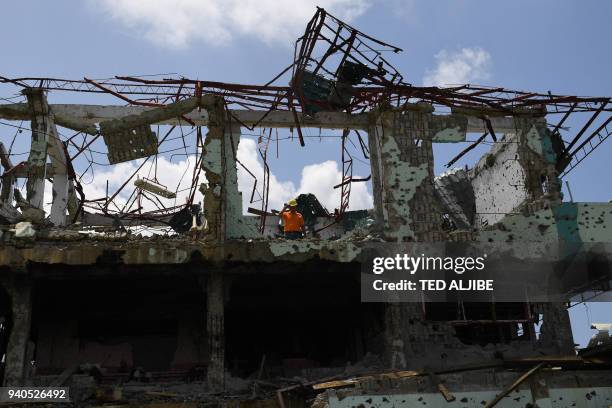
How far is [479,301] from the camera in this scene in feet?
49.8

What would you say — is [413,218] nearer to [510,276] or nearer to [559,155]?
[510,276]

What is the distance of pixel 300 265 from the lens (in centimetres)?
1381

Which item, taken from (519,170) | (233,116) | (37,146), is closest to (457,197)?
(519,170)

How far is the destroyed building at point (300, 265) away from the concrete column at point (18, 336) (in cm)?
3

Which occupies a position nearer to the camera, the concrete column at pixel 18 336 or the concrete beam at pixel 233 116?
the concrete column at pixel 18 336

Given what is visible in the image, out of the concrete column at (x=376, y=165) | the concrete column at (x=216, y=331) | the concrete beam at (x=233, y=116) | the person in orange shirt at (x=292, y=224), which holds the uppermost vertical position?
the concrete beam at (x=233, y=116)

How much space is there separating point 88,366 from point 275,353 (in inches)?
205

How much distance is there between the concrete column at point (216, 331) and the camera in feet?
42.2

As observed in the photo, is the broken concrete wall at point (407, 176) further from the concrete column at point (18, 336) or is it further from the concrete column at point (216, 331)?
the concrete column at point (18, 336)

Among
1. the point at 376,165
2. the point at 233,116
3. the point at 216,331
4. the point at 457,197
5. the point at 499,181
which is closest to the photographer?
the point at 216,331

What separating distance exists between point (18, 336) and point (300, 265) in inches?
235

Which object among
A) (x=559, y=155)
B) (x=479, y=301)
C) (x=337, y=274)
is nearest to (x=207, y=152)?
(x=337, y=274)

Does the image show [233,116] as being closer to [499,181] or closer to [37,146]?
[37,146]

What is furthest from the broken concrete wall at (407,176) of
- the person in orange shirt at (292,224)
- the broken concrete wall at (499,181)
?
the broken concrete wall at (499,181)
